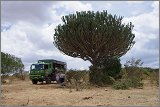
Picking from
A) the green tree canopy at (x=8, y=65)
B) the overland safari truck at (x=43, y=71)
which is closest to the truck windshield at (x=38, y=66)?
the overland safari truck at (x=43, y=71)

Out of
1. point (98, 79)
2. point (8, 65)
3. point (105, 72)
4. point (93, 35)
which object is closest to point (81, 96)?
point (93, 35)

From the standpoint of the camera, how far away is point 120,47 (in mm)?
26406

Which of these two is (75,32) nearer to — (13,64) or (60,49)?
(60,49)

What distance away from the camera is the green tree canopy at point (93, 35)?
974 inches

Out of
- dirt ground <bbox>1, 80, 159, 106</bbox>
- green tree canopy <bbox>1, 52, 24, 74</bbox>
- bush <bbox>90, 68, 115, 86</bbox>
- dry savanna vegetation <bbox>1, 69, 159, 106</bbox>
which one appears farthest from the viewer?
green tree canopy <bbox>1, 52, 24, 74</bbox>

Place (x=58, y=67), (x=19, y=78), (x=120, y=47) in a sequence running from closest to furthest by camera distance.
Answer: (x=120, y=47) < (x=58, y=67) < (x=19, y=78)

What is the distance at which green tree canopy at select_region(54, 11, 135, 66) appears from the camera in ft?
81.1

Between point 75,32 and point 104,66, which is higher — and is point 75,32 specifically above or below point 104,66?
above

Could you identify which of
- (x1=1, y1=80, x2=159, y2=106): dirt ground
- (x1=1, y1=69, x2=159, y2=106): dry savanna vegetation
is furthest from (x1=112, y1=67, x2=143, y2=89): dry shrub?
(x1=1, y1=80, x2=159, y2=106): dirt ground

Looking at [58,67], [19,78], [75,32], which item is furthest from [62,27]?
[19,78]

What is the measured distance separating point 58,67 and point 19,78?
1561 centimetres

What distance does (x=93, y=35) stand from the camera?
2467 cm

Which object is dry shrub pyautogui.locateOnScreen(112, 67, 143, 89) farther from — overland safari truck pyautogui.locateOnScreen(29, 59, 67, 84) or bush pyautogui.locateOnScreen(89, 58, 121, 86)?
overland safari truck pyautogui.locateOnScreen(29, 59, 67, 84)

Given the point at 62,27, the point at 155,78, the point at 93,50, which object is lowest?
the point at 155,78
